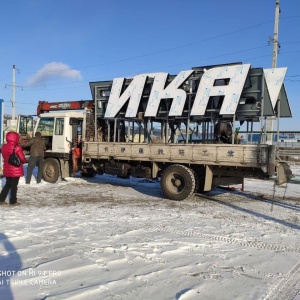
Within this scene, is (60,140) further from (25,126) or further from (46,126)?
(25,126)

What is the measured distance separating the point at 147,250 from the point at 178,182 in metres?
5.04

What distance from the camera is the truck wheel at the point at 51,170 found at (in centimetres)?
1216

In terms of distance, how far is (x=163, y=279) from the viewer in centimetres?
377

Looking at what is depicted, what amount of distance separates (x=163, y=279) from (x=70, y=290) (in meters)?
1.03

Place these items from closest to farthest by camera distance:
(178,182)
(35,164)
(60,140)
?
1. (178,182)
2. (35,164)
3. (60,140)

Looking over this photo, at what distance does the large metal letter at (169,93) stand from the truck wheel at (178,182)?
5.69ft

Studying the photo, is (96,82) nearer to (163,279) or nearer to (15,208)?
(15,208)

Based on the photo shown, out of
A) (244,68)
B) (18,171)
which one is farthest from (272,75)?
(18,171)

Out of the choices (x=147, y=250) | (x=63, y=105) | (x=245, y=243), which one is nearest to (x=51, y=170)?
(x=63, y=105)

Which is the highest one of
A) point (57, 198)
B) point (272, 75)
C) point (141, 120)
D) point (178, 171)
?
point (272, 75)

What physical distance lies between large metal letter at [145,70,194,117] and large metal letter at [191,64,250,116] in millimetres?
488

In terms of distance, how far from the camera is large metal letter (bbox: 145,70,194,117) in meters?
9.98

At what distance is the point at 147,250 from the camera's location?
15.5 feet

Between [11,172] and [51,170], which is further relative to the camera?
[51,170]
